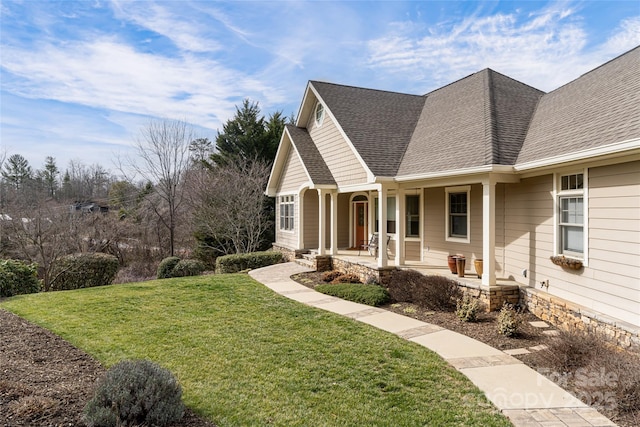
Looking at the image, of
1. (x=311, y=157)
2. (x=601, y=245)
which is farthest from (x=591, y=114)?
(x=311, y=157)

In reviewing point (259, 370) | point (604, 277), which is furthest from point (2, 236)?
point (604, 277)

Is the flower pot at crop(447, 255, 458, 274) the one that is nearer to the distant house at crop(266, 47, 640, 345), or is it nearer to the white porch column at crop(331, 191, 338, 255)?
the distant house at crop(266, 47, 640, 345)

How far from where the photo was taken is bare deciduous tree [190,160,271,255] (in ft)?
63.8

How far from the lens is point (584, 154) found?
6.24m

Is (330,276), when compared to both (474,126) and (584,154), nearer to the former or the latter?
(474,126)

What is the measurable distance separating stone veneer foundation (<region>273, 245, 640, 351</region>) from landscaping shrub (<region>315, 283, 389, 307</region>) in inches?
41.4

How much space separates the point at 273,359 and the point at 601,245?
594cm

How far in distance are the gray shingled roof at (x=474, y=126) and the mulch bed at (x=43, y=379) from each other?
8.08 m

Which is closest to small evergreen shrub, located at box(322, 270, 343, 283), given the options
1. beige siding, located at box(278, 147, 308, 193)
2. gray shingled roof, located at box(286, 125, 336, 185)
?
gray shingled roof, located at box(286, 125, 336, 185)

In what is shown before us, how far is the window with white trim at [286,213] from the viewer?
57.5 feet

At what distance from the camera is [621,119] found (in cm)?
621

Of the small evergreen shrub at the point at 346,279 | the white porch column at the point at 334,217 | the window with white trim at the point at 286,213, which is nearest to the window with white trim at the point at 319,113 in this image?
A: the white porch column at the point at 334,217

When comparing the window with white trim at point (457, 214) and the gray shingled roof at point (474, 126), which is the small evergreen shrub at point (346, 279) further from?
the gray shingled roof at point (474, 126)

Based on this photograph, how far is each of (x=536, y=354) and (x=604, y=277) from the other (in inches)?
79.5
